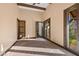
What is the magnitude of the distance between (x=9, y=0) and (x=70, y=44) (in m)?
2.90

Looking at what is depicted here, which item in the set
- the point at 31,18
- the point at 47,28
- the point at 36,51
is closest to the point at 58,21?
the point at 36,51

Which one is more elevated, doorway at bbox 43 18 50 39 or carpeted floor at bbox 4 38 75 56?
doorway at bbox 43 18 50 39

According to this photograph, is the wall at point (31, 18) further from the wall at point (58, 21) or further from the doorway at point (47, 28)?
the wall at point (58, 21)

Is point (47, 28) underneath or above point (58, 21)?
underneath

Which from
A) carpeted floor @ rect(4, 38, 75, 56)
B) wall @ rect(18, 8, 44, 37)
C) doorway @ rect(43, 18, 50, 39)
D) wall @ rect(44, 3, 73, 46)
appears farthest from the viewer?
doorway @ rect(43, 18, 50, 39)

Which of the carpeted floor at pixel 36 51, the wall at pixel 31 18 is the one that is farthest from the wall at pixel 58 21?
the wall at pixel 31 18

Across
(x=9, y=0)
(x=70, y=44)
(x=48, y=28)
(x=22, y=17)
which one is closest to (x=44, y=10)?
(x=48, y=28)

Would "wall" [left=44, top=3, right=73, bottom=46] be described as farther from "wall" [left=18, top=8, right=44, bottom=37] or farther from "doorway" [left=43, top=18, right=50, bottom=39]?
"wall" [left=18, top=8, right=44, bottom=37]

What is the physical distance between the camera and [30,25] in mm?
7406

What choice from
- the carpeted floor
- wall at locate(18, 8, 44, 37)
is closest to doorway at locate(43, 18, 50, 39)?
wall at locate(18, 8, 44, 37)

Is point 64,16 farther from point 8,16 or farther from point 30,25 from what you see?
point 30,25

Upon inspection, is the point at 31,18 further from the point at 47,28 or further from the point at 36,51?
the point at 36,51

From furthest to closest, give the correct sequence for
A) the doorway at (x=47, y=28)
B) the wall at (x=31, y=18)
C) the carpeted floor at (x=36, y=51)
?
the doorway at (x=47, y=28)
the wall at (x=31, y=18)
the carpeted floor at (x=36, y=51)

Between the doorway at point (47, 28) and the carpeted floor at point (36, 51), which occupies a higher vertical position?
the doorway at point (47, 28)
